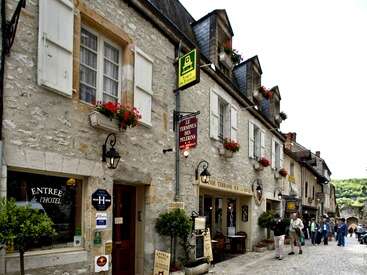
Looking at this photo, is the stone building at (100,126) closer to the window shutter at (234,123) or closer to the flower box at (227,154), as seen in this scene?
the flower box at (227,154)

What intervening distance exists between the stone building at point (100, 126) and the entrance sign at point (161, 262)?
12cm

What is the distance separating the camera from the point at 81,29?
263 inches

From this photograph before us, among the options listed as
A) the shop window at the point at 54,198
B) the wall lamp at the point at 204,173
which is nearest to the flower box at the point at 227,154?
the wall lamp at the point at 204,173

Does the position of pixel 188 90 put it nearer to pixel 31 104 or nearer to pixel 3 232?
pixel 31 104

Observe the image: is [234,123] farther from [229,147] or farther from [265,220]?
[265,220]

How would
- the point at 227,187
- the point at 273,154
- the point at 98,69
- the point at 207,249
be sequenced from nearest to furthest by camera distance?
1. the point at 98,69
2. the point at 207,249
3. the point at 227,187
4. the point at 273,154

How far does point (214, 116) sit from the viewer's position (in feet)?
37.0

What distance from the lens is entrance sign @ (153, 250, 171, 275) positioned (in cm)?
788

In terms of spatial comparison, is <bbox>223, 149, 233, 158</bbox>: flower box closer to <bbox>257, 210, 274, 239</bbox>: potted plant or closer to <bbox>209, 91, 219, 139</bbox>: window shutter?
<bbox>209, 91, 219, 139</bbox>: window shutter

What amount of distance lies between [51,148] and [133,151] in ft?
6.43

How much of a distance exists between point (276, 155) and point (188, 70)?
10.5 meters

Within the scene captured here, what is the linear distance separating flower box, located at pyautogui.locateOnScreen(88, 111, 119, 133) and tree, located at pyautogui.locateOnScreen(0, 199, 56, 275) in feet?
7.00

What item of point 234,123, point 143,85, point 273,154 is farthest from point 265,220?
point 143,85

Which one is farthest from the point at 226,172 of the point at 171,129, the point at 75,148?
the point at 75,148
